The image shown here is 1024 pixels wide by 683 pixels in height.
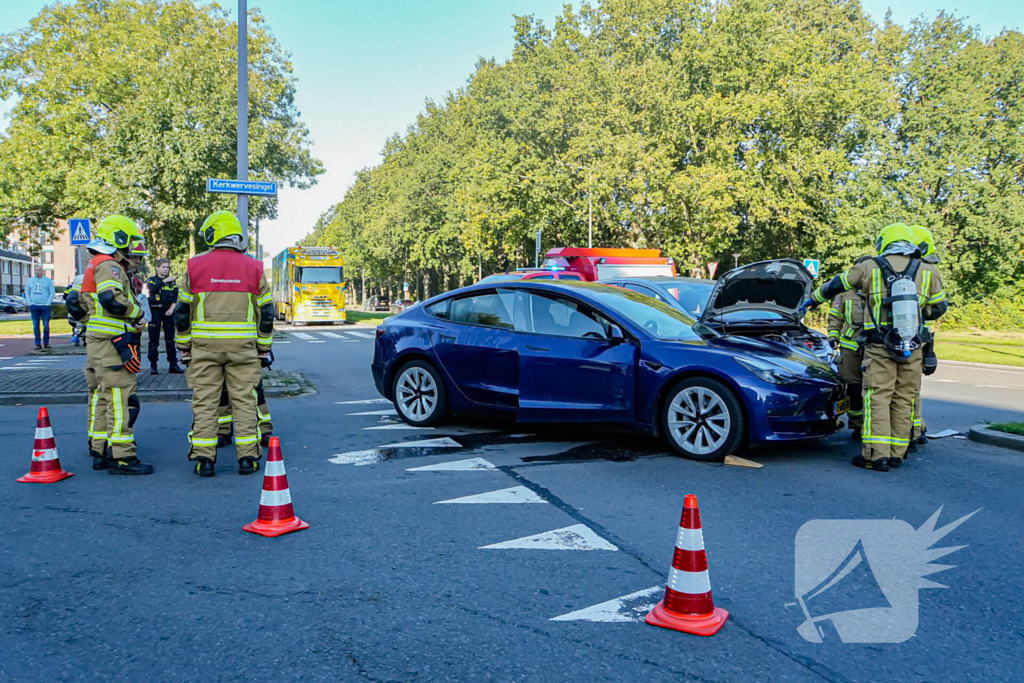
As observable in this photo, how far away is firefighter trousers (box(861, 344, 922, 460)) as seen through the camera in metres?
6.69

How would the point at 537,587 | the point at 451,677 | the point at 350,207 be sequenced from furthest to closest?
the point at 350,207, the point at 537,587, the point at 451,677

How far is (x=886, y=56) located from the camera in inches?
1622

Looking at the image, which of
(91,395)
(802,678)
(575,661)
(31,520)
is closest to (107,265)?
(91,395)

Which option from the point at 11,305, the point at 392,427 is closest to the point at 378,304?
the point at 11,305

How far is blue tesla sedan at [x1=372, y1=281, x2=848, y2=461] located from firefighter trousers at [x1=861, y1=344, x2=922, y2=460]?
28 centimetres

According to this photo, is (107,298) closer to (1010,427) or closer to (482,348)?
(482,348)

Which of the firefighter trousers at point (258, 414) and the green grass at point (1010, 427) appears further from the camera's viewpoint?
the green grass at point (1010, 427)

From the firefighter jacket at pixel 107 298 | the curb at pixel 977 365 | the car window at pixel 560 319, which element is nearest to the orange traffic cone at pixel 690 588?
the car window at pixel 560 319

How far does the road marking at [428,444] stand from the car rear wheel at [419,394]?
1.89 feet

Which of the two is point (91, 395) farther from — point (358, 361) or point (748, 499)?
point (358, 361)

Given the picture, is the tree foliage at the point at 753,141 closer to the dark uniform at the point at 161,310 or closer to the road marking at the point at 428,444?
the dark uniform at the point at 161,310

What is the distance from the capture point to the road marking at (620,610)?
3598 mm

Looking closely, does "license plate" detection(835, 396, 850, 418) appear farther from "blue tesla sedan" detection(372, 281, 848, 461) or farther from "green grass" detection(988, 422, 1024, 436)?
"green grass" detection(988, 422, 1024, 436)

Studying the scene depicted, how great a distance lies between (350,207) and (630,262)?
62263 millimetres
